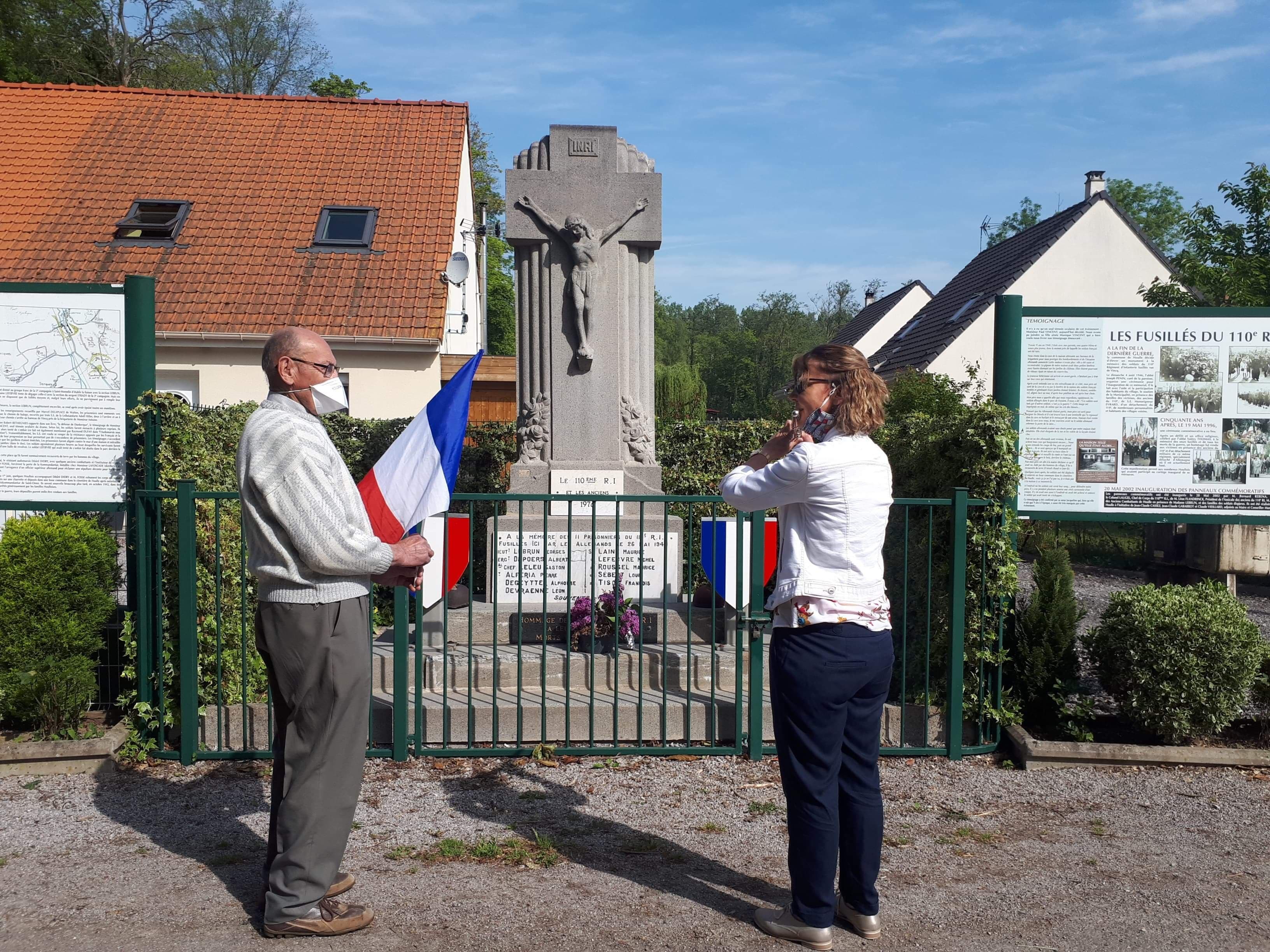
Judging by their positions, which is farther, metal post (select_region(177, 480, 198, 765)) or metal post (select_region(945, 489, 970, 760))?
metal post (select_region(945, 489, 970, 760))

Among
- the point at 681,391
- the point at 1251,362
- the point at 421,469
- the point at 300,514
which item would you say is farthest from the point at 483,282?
the point at 300,514

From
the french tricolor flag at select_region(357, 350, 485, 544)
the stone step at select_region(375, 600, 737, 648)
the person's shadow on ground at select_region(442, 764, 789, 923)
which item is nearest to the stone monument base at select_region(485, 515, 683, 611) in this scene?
the stone step at select_region(375, 600, 737, 648)

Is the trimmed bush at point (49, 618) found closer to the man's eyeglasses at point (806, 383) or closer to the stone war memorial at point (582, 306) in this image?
the stone war memorial at point (582, 306)

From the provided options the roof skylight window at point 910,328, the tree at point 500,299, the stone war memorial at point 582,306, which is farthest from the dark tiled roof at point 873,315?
the stone war memorial at point 582,306

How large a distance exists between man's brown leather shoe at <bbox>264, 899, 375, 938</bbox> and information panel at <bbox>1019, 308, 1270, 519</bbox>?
4.23 meters

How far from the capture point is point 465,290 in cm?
2342

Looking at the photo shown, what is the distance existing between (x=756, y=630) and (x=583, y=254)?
12.7ft

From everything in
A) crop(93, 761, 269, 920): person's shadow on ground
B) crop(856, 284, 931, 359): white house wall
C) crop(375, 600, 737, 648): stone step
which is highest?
crop(856, 284, 931, 359): white house wall

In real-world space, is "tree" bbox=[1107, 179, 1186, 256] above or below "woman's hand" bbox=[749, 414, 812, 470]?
above

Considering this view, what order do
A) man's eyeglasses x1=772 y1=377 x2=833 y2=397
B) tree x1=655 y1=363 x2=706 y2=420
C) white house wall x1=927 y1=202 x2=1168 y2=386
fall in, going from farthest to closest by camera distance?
white house wall x1=927 y1=202 x2=1168 y2=386 < tree x1=655 y1=363 x2=706 y2=420 < man's eyeglasses x1=772 y1=377 x2=833 y2=397

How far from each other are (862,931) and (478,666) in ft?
10.3

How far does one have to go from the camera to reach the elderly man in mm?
3402

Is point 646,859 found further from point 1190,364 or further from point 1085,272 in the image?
point 1085,272

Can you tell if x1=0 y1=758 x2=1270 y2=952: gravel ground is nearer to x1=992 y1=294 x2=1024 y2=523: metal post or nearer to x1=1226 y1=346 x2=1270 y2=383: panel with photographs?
x1=992 y1=294 x2=1024 y2=523: metal post
